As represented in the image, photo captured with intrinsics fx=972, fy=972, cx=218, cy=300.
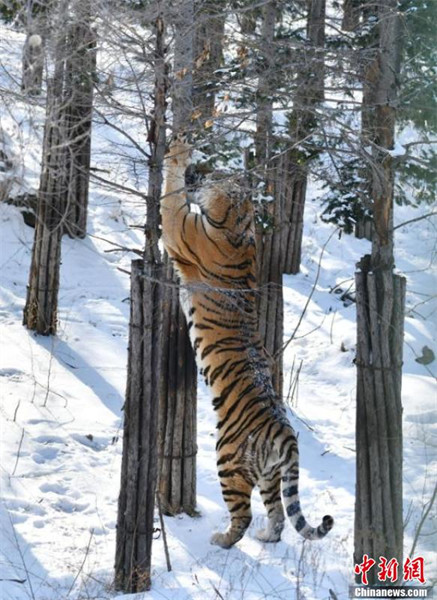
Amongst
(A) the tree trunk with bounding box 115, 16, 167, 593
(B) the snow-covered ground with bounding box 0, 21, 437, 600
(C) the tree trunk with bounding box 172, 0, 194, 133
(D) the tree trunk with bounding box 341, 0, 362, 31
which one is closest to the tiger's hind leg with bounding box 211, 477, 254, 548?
(B) the snow-covered ground with bounding box 0, 21, 437, 600

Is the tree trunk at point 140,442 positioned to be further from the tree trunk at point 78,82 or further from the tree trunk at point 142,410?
the tree trunk at point 78,82

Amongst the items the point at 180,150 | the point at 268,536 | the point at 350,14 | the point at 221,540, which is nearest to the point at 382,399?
the point at 268,536

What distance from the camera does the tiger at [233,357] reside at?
8.11 m

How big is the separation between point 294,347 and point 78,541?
6519 millimetres

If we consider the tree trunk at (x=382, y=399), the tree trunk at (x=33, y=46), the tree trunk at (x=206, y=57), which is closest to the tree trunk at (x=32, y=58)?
the tree trunk at (x=33, y=46)

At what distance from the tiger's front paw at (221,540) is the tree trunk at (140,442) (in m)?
1.35

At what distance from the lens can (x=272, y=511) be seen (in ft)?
27.0

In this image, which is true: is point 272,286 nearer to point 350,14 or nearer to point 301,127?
point 301,127

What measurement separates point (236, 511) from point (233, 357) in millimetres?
1313

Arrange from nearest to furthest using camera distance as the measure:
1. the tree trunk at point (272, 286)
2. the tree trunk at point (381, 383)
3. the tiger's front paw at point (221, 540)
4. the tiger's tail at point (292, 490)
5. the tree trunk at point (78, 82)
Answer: the tree trunk at point (78, 82) < the tree trunk at point (381, 383) < the tiger's tail at point (292, 490) < the tiger's front paw at point (221, 540) < the tree trunk at point (272, 286)

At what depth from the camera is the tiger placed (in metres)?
8.11

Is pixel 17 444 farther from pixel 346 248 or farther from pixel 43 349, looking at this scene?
pixel 346 248

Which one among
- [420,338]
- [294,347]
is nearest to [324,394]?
[294,347]

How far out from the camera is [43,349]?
11625 mm
